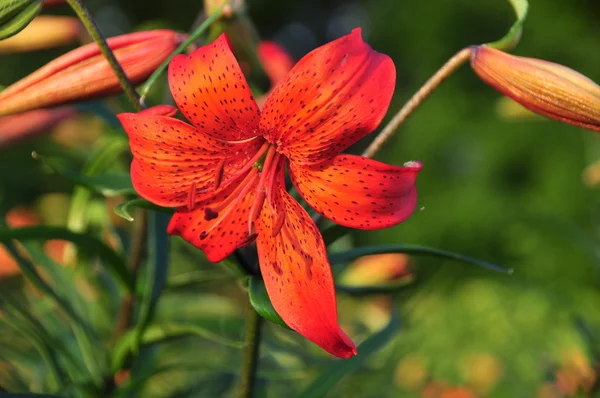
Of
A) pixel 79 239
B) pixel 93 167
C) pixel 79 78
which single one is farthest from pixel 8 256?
pixel 79 78

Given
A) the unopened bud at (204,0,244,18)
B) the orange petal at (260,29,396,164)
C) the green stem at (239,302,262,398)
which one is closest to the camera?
the orange petal at (260,29,396,164)

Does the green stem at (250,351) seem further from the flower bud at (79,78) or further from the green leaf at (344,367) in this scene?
the flower bud at (79,78)

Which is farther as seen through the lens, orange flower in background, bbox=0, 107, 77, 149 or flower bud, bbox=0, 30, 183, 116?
orange flower in background, bbox=0, 107, 77, 149

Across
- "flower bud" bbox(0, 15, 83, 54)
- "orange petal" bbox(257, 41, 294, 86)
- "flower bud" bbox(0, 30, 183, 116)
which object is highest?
"flower bud" bbox(0, 30, 183, 116)

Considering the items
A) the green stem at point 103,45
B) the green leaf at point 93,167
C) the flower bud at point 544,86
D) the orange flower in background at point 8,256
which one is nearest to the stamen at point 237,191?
the green stem at point 103,45

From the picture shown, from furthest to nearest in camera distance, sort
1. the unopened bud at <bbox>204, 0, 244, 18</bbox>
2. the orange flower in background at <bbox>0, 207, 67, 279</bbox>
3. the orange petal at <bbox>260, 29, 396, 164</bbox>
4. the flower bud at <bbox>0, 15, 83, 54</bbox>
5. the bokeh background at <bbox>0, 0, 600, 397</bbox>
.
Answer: the bokeh background at <bbox>0, 0, 600, 397</bbox> < the orange flower in background at <bbox>0, 207, 67, 279</bbox> < the flower bud at <bbox>0, 15, 83, 54</bbox> < the unopened bud at <bbox>204, 0, 244, 18</bbox> < the orange petal at <bbox>260, 29, 396, 164</bbox>

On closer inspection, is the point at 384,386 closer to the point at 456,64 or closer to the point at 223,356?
the point at 223,356

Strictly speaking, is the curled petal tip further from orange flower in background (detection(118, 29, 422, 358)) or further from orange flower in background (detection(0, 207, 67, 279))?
orange flower in background (detection(0, 207, 67, 279))

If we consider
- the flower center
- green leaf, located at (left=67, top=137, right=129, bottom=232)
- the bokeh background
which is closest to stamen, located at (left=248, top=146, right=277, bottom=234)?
the flower center
